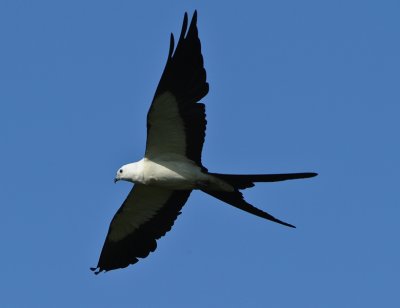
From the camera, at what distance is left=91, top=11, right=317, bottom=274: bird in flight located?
11.9m

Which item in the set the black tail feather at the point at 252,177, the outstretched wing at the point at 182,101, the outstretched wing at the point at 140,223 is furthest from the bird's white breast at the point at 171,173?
the outstretched wing at the point at 140,223

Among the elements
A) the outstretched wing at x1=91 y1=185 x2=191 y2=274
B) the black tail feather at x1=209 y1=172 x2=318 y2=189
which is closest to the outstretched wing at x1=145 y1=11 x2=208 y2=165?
A: the black tail feather at x1=209 y1=172 x2=318 y2=189

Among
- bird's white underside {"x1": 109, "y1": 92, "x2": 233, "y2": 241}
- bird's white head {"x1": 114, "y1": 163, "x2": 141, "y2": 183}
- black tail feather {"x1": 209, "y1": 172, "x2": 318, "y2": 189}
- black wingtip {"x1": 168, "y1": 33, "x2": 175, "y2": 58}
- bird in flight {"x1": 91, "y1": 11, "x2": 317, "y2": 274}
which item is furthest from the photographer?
bird's white head {"x1": 114, "y1": 163, "x2": 141, "y2": 183}

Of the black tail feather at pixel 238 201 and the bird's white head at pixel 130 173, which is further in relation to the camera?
the bird's white head at pixel 130 173

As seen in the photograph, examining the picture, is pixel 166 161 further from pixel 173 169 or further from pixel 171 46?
pixel 171 46

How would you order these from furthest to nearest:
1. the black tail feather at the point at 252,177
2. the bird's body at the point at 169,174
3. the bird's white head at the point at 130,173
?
the bird's white head at the point at 130,173
the bird's body at the point at 169,174
the black tail feather at the point at 252,177

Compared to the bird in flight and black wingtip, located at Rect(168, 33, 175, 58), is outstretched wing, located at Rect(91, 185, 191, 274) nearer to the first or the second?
the bird in flight

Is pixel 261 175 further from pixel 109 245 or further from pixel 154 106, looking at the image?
pixel 109 245

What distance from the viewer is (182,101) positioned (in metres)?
12.0

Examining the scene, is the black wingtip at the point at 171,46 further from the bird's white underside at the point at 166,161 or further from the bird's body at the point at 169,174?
the bird's body at the point at 169,174

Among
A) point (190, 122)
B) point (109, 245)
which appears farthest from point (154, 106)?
point (109, 245)

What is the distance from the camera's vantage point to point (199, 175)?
12219 mm

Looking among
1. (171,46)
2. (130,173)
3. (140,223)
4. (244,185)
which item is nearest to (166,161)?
(130,173)

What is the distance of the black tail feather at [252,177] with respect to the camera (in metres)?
11.5
